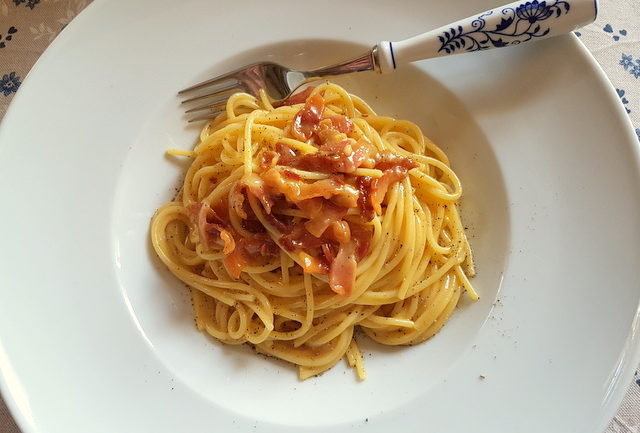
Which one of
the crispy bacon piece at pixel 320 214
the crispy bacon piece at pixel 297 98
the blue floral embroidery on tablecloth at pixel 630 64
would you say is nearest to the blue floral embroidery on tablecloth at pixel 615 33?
the blue floral embroidery on tablecloth at pixel 630 64

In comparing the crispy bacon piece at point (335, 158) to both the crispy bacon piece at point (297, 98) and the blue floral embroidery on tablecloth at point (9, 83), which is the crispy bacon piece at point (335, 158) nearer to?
the crispy bacon piece at point (297, 98)

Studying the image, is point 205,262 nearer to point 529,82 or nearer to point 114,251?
point 114,251

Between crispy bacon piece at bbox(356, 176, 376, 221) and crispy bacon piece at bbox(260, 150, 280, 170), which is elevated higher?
crispy bacon piece at bbox(260, 150, 280, 170)

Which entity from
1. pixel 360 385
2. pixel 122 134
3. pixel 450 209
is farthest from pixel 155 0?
pixel 360 385

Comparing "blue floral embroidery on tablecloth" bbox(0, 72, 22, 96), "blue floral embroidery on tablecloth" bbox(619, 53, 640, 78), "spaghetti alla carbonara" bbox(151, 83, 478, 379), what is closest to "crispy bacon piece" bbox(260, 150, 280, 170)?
"spaghetti alla carbonara" bbox(151, 83, 478, 379)

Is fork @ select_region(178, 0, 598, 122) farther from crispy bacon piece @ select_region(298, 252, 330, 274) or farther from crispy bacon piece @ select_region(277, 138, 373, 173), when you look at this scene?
crispy bacon piece @ select_region(298, 252, 330, 274)

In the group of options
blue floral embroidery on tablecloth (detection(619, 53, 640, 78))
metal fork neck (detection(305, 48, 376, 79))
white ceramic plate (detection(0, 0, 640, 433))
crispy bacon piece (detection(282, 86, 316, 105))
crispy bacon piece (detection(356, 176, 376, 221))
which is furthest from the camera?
blue floral embroidery on tablecloth (detection(619, 53, 640, 78))
